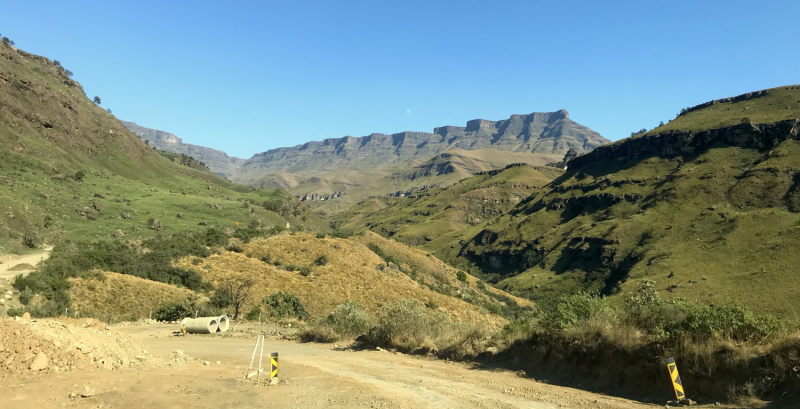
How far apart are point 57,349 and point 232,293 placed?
71.8ft

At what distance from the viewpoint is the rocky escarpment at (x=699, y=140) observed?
391 ft

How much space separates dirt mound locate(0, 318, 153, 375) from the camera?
973 centimetres

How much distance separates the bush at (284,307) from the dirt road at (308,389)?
51.3 feet

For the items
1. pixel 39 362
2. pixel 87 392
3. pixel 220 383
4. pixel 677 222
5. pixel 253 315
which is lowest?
pixel 253 315

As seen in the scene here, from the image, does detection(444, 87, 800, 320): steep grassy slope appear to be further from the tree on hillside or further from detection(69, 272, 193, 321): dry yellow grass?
detection(69, 272, 193, 321): dry yellow grass

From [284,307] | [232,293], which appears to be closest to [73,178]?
[232,293]

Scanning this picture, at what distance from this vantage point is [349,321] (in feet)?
67.4

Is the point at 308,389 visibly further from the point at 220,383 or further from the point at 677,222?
the point at 677,222

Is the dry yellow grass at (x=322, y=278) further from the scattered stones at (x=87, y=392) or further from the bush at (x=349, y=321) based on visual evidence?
the scattered stones at (x=87, y=392)

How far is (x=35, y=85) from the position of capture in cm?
8200

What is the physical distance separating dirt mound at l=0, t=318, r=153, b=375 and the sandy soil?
2519 cm

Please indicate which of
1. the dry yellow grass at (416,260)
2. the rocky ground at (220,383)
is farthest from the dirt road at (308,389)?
the dry yellow grass at (416,260)

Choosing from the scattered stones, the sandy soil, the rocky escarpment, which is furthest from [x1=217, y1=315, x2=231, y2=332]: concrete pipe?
the rocky escarpment

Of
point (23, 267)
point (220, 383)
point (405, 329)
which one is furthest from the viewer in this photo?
point (23, 267)
